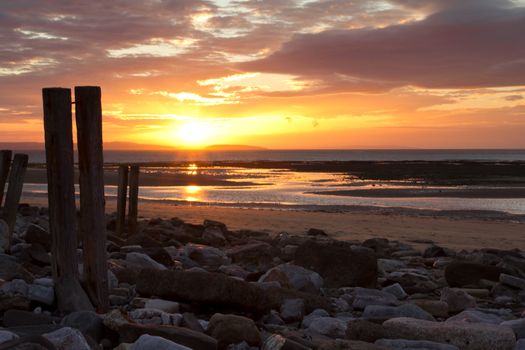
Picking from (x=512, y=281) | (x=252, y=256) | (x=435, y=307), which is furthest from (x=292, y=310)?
(x=252, y=256)

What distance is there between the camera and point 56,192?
6371 millimetres

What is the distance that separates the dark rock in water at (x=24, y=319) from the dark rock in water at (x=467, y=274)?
22.5 feet

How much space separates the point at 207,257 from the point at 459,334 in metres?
5.85

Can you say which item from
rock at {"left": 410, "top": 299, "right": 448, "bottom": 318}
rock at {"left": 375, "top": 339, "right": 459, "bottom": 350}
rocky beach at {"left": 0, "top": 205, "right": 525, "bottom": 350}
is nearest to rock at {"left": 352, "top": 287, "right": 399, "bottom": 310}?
rocky beach at {"left": 0, "top": 205, "right": 525, "bottom": 350}

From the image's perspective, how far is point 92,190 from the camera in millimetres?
6508

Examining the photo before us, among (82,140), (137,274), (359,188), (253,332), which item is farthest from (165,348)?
(359,188)

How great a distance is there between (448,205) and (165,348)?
84.6ft

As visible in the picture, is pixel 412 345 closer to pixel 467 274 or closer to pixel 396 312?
pixel 396 312

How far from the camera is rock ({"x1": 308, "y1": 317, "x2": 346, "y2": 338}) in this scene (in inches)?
259

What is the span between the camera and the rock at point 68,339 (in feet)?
15.6

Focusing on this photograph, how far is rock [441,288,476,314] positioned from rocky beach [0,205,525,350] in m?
0.01

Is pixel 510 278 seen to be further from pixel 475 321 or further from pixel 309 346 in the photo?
pixel 309 346

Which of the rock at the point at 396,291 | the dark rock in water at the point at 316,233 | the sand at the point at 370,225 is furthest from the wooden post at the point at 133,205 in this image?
the rock at the point at 396,291

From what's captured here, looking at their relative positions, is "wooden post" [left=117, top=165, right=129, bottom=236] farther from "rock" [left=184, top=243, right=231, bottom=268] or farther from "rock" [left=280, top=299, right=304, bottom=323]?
"rock" [left=280, top=299, right=304, bottom=323]
